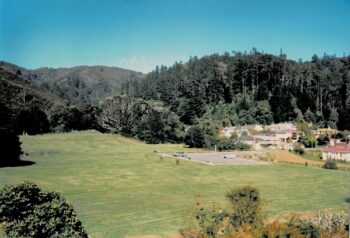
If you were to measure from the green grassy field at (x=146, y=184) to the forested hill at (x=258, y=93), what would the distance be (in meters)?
25.6

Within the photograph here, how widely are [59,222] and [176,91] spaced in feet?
203

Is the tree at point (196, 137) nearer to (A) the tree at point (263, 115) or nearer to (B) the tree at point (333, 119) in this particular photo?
(A) the tree at point (263, 115)

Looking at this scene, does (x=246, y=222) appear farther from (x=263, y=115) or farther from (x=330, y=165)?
→ (x=263, y=115)

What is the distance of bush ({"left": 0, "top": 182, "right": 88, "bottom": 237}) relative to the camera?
1072 cm

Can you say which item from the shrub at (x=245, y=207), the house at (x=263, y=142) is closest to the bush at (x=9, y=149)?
the shrub at (x=245, y=207)

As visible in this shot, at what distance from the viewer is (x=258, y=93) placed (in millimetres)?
64188

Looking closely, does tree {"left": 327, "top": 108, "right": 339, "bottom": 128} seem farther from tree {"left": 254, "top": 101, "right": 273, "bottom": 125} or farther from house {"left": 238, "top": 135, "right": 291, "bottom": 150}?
house {"left": 238, "top": 135, "right": 291, "bottom": 150}

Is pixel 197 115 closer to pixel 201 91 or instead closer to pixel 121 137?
pixel 201 91

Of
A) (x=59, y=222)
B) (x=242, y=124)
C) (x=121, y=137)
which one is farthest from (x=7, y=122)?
(x=242, y=124)

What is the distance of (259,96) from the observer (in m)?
63.8

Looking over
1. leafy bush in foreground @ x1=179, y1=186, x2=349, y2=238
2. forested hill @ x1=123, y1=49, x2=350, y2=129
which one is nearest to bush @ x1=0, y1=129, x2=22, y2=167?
leafy bush in foreground @ x1=179, y1=186, x2=349, y2=238

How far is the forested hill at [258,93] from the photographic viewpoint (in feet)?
196

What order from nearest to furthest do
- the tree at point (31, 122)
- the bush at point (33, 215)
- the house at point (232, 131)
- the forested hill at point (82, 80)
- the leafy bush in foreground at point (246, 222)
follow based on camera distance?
the bush at point (33, 215)
the leafy bush in foreground at point (246, 222)
the tree at point (31, 122)
the house at point (232, 131)
the forested hill at point (82, 80)

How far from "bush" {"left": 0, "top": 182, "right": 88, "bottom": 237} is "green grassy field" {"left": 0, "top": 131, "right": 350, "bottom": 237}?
4.53m
